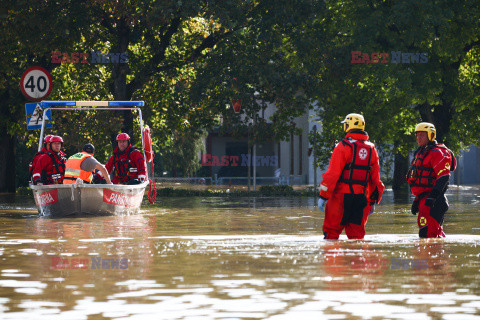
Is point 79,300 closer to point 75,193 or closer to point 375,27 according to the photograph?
point 75,193

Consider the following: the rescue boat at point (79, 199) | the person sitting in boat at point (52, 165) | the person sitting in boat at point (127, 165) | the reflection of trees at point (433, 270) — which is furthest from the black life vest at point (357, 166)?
the person sitting in boat at point (52, 165)

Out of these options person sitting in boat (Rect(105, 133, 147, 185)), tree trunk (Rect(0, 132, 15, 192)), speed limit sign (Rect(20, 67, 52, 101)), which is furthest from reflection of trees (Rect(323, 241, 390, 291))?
tree trunk (Rect(0, 132, 15, 192))

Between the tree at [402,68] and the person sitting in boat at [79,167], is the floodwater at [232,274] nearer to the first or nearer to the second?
the person sitting in boat at [79,167]

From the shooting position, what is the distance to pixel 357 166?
42.3ft

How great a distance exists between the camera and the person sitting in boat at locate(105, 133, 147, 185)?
23.4 m

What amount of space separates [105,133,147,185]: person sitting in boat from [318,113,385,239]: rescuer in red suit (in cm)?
1073

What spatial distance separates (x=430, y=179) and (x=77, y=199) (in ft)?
32.6

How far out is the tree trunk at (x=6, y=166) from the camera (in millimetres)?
39575

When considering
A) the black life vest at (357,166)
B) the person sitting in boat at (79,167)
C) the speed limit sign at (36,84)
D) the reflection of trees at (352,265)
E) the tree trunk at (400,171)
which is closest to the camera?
the reflection of trees at (352,265)

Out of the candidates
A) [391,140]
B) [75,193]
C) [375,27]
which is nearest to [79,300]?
[75,193]

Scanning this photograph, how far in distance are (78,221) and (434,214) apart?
28.1 ft

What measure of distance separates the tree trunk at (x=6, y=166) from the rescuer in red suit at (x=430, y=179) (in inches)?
1093

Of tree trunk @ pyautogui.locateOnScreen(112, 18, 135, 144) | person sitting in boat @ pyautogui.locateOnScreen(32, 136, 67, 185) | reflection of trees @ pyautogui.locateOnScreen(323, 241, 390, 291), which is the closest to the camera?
reflection of trees @ pyautogui.locateOnScreen(323, 241, 390, 291)

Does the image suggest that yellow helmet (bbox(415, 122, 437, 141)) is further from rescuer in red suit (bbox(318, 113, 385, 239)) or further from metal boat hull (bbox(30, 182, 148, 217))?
metal boat hull (bbox(30, 182, 148, 217))
